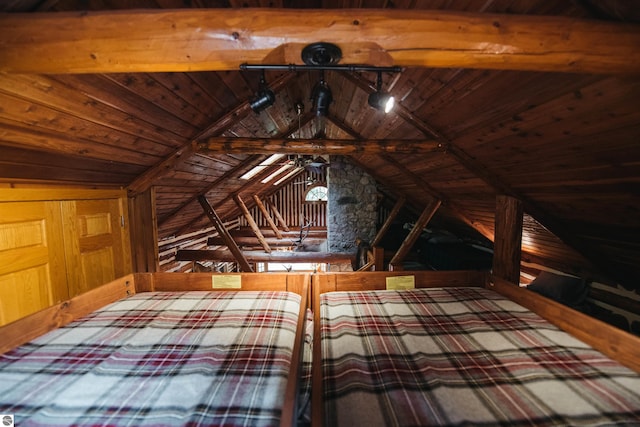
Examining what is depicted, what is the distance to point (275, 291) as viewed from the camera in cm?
176

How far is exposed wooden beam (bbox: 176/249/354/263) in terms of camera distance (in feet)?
12.6

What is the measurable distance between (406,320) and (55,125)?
241cm

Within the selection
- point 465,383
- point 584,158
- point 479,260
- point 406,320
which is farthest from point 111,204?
point 479,260

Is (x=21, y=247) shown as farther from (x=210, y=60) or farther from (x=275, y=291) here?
(x=210, y=60)

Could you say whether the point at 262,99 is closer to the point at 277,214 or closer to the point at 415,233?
the point at 415,233

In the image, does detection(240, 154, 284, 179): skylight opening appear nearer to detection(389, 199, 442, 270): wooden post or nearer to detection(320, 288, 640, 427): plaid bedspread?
detection(389, 199, 442, 270): wooden post

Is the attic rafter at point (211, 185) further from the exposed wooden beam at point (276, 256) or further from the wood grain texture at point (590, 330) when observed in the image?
the wood grain texture at point (590, 330)

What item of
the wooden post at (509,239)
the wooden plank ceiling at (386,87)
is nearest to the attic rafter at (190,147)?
the wooden plank ceiling at (386,87)

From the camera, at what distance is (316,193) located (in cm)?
812

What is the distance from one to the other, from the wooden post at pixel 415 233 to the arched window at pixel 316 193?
4.59 meters

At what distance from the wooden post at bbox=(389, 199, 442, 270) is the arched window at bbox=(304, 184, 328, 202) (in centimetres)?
459

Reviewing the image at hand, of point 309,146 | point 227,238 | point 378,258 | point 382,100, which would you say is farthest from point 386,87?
point 227,238

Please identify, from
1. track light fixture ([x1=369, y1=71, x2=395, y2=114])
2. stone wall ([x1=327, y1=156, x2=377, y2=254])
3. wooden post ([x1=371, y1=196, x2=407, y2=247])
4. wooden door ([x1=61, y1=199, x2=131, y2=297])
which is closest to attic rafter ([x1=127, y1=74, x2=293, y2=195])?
wooden door ([x1=61, y1=199, x2=131, y2=297])

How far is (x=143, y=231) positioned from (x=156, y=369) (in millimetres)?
2201
